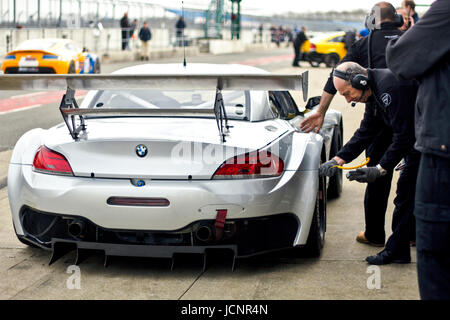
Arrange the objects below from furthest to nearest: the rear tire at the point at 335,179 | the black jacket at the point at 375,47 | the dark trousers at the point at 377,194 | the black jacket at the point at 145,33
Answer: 1. the black jacket at the point at 145,33
2. the rear tire at the point at 335,179
3. the black jacket at the point at 375,47
4. the dark trousers at the point at 377,194

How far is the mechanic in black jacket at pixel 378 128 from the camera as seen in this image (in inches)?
211

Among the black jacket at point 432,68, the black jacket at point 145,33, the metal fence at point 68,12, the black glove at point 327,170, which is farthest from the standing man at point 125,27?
the black jacket at point 432,68

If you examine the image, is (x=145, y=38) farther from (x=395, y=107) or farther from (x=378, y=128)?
(x=395, y=107)

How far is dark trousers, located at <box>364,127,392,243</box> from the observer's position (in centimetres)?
535

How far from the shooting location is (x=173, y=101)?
18.6 feet

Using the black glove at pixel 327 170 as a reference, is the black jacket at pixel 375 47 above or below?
above

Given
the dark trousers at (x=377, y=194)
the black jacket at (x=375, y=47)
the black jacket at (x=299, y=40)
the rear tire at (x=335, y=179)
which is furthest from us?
the black jacket at (x=299, y=40)

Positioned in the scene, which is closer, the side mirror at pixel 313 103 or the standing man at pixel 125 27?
the side mirror at pixel 313 103

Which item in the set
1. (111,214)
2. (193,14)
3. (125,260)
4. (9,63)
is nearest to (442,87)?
(111,214)

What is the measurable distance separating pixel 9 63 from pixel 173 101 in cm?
1582

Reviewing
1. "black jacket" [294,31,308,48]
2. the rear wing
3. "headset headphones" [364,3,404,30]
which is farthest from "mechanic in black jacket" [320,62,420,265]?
"black jacket" [294,31,308,48]

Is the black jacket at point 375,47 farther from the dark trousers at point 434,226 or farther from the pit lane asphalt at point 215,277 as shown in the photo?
the dark trousers at point 434,226

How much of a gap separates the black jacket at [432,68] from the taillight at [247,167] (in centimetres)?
152
